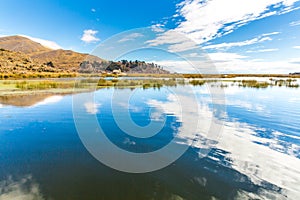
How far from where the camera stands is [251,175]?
6.55 meters

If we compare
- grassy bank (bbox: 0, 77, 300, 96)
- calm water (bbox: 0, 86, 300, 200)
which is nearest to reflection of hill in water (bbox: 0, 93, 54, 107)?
grassy bank (bbox: 0, 77, 300, 96)

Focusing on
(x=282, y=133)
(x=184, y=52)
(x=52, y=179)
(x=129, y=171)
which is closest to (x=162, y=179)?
(x=129, y=171)

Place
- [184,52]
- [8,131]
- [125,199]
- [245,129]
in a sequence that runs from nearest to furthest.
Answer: [125,199] < [8,131] < [245,129] < [184,52]

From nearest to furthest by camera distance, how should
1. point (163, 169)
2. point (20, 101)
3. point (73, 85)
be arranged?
point (163, 169) → point (20, 101) → point (73, 85)

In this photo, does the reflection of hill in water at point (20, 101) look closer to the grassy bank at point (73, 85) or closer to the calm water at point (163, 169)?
the grassy bank at point (73, 85)

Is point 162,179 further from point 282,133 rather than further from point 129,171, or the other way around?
point 282,133

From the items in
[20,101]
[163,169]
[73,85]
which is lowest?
[163,169]

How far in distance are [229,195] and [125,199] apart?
2868mm

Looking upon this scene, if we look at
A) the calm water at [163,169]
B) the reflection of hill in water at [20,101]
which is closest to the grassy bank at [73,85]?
the reflection of hill in water at [20,101]

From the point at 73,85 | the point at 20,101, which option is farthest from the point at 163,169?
the point at 73,85

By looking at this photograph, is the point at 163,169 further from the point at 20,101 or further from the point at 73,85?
the point at 73,85

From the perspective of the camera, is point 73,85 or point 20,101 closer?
point 20,101

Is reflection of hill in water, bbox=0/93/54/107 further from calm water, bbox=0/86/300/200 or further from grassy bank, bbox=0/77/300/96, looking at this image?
calm water, bbox=0/86/300/200

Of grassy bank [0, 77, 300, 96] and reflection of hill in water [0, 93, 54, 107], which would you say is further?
grassy bank [0, 77, 300, 96]
